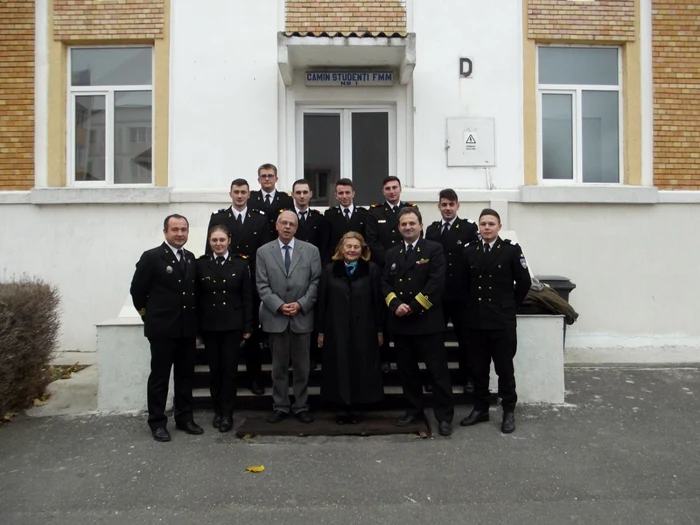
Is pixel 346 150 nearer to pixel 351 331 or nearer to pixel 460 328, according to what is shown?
pixel 460 328

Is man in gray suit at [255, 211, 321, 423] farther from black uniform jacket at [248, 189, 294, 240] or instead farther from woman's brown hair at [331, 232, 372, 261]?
black uniform jacket at [248, 189, 294, 240]

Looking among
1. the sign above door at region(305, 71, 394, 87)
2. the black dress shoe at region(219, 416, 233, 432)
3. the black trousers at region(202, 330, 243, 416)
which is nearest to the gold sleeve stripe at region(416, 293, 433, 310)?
the black trousers at region(202, 330, 243, 416)

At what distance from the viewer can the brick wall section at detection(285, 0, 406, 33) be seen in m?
8.10

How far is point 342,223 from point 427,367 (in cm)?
179

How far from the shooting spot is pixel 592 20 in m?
8.25

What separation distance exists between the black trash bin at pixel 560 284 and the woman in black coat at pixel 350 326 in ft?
11.4

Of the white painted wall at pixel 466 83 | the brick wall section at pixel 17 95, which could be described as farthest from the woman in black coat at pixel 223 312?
the brick wall section at pixel 17 95

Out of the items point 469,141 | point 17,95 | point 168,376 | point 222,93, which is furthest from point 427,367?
point 17,95

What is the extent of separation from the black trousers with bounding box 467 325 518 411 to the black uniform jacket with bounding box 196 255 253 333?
207cm

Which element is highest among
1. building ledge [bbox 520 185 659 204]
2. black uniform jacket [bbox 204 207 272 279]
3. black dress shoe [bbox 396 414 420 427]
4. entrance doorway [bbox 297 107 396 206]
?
entrance doorway [bbox 297 107 396 206]

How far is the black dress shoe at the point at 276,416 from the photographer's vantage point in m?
5.02

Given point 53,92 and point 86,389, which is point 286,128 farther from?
point 86,389

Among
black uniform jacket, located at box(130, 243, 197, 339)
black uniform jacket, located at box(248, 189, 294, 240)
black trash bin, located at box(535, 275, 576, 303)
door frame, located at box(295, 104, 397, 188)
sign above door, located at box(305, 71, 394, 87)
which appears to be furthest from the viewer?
door frame, located at box(295, 104, 397, 188)

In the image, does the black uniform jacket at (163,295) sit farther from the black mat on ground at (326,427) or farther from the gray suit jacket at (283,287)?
the black mat on ground at (326,427)
